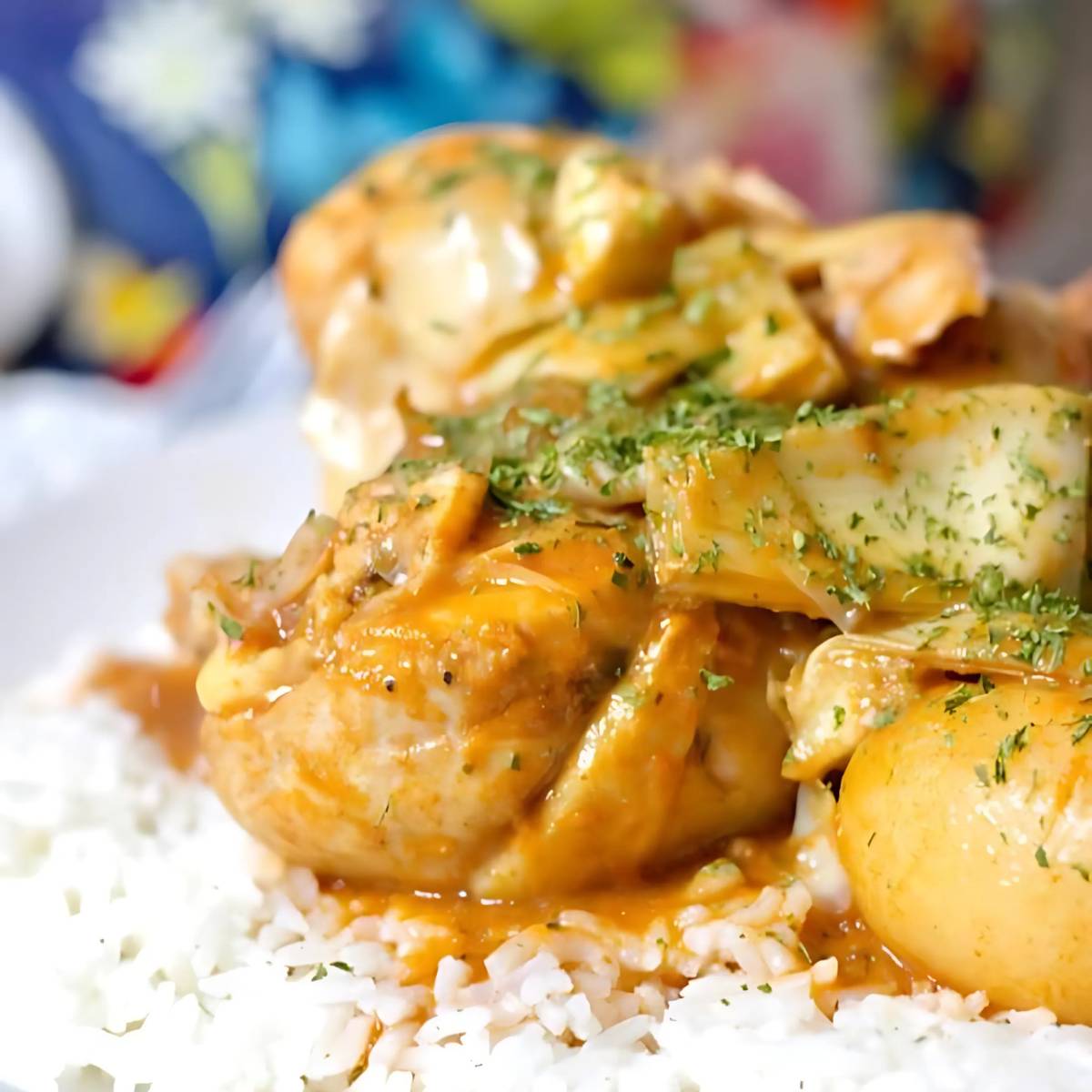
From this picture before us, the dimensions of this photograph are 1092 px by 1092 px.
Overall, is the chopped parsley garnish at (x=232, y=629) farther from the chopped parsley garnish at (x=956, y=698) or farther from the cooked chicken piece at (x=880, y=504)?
the chopped parsley garnish at (x=956, y=698)

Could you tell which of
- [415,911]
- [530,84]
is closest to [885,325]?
[415,911]

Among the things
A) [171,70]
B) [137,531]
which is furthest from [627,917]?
[171,70]

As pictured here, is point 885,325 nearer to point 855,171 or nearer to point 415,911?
point 415,911

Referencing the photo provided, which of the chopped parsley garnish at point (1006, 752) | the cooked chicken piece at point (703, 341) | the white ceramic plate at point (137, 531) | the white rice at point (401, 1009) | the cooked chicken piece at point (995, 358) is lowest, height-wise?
the white ceramic plate at point (137, 531)

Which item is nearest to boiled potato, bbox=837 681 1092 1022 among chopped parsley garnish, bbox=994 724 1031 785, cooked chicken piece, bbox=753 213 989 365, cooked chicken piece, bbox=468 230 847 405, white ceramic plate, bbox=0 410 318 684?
chopped parsley garnish, bbox=994 724 1031 785

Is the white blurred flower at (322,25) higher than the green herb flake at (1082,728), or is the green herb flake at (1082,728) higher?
the white blurred flower at (322,25)

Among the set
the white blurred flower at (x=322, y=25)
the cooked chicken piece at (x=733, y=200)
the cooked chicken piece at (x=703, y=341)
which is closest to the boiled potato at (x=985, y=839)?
the cooked chicken piece at (x=703, y=341)

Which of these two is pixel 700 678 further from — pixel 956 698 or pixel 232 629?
pixel 232 629
